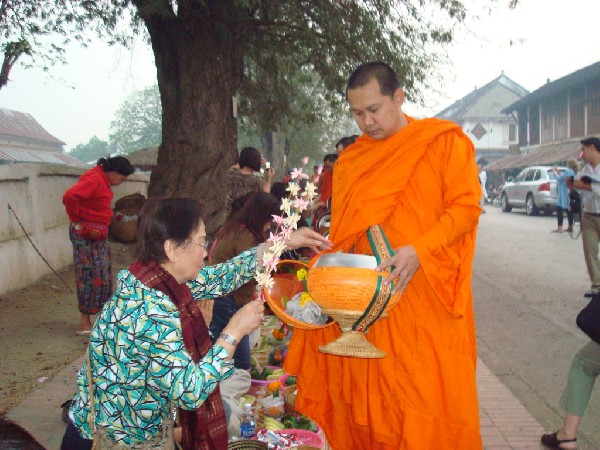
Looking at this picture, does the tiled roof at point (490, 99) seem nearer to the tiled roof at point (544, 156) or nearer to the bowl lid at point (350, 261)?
the tiled roof at point (544, 156)

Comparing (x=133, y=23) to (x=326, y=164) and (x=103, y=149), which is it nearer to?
(x=326, y=164)

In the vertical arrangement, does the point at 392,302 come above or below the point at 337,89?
below

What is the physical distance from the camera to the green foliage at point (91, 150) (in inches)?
3964

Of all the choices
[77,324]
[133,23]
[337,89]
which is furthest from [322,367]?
[133,23]

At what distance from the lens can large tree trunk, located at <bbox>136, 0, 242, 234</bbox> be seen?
9.52 m

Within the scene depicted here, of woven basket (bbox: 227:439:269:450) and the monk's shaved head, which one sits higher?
the monk's shaved head

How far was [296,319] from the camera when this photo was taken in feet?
8.57

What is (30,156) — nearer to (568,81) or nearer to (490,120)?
(568,81)

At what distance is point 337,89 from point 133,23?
4.13 meters

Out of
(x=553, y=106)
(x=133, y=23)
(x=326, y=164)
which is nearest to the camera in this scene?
(x=326, y=164)

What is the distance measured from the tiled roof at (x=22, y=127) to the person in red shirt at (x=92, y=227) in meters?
43.2

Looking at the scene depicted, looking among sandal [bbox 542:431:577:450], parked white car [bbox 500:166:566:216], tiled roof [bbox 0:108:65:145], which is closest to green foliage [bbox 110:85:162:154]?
tiled roof [bbox 0:108:65:145]

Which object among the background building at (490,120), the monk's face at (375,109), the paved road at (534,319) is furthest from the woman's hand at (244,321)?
the background building at (490,120)

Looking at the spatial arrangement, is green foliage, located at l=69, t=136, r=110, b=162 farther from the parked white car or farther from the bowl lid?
the bowl lid
